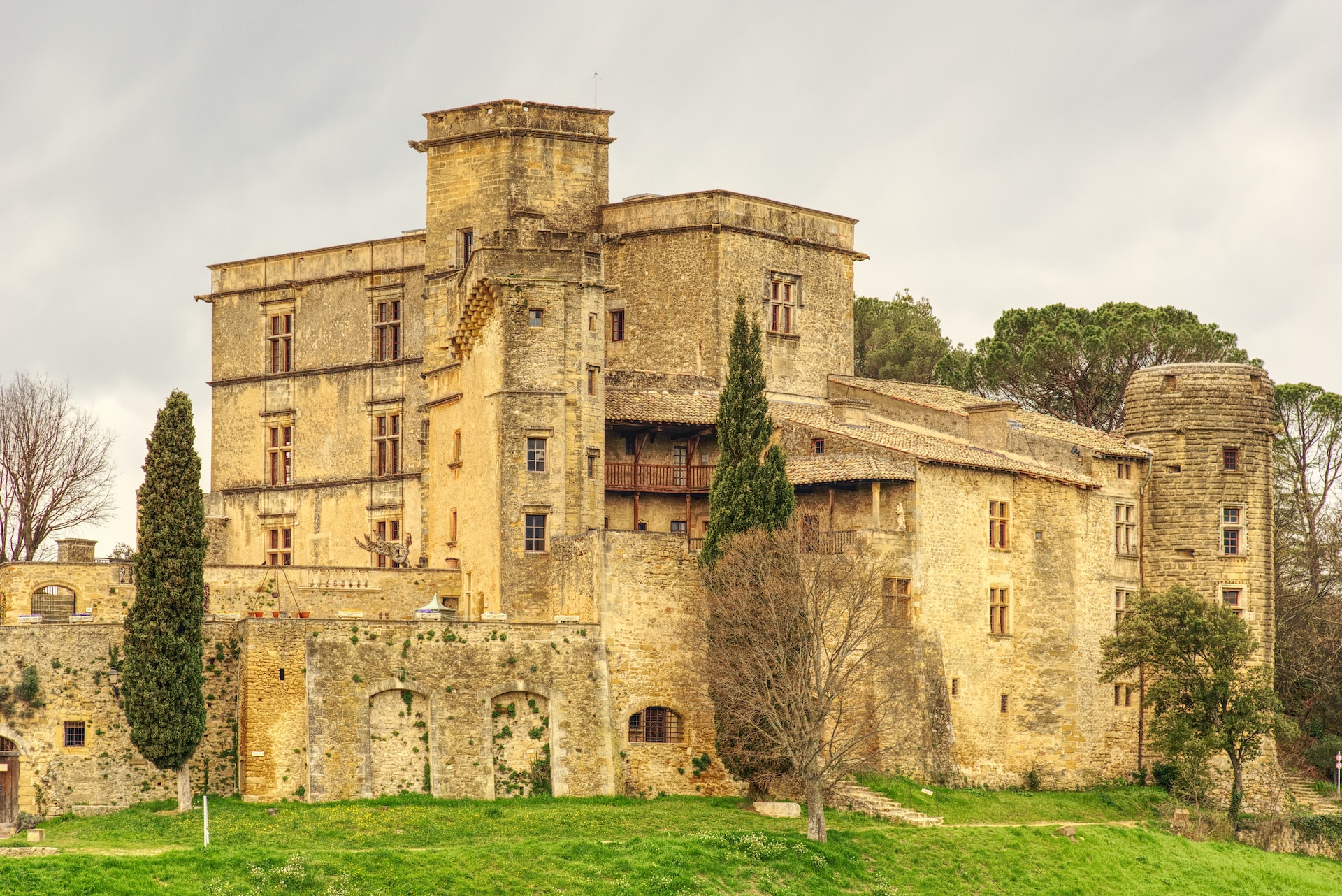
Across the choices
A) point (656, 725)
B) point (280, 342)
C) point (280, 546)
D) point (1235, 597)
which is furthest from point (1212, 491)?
point (280, 342)

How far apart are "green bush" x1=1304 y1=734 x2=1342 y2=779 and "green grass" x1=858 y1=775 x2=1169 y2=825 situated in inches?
349

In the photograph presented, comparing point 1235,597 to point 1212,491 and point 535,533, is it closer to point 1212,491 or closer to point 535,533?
point 1212,491

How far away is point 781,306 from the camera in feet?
204

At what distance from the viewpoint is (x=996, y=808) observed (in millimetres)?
52219

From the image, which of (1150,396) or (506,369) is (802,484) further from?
(1150,396)

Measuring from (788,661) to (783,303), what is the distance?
17.4m

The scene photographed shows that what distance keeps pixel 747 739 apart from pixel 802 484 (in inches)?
360

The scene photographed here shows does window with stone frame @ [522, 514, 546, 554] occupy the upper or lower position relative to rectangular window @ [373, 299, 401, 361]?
lower

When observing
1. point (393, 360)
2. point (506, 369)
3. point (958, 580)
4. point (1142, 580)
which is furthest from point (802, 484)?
point (393, 360)

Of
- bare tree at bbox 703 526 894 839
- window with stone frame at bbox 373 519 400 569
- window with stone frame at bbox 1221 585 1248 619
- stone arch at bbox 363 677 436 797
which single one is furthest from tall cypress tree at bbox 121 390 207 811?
window with stone frame at bbox 1221 585 1248 619

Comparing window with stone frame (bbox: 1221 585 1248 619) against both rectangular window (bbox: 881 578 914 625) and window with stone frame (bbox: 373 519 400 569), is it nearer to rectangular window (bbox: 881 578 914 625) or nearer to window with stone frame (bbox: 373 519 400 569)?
rectangular window (bbox: 881 578 914 625)

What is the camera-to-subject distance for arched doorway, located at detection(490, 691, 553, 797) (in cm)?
4769

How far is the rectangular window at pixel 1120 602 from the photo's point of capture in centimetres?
5909

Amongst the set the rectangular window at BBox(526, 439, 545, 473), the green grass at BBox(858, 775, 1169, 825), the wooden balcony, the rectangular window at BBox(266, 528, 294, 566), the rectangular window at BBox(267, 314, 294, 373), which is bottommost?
the green grass at BBox(858, 775, 1169, 825)
